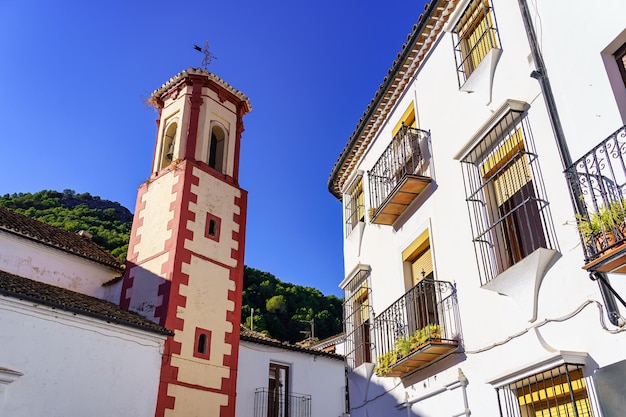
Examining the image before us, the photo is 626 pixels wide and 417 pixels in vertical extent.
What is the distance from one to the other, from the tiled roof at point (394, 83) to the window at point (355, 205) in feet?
1.84

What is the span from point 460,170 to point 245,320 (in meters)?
31.7

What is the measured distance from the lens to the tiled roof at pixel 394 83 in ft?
31.8

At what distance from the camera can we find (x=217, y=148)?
19641mm

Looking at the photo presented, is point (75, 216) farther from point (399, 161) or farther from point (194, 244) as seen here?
point (399, 161)

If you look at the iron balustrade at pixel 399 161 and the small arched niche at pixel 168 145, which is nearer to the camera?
the iron balustrade at pixel 399 161

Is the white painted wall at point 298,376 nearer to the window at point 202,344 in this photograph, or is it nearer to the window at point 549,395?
the window at point 202,344

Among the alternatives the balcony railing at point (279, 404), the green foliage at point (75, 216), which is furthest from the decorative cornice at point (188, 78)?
the green foliage at point (75, 216)

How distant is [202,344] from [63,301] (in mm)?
4232

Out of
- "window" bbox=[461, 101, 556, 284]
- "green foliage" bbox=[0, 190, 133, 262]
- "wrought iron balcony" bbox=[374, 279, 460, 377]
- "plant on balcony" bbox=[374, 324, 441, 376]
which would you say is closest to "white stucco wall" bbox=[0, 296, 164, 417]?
"wrought iron balcony" bbox=[374, 279, 460, 377]

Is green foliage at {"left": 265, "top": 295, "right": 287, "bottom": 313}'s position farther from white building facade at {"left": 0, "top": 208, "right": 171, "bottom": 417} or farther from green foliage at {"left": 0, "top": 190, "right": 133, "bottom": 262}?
white building facade at {"left": 0, "top": 208, "right": 171, "bottom": 417}

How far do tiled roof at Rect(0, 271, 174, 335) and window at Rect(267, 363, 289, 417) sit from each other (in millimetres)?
5394

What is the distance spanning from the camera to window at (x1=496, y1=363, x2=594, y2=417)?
5.71 metres

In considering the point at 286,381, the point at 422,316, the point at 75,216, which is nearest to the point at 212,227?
the point at 286,381

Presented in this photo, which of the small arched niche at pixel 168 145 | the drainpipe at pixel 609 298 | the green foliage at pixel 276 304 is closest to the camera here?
the drainpipe at pixel 609 298
